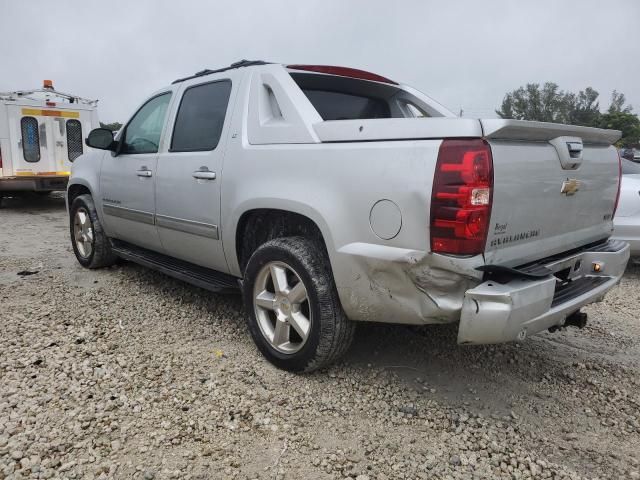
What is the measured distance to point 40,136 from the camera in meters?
10.9

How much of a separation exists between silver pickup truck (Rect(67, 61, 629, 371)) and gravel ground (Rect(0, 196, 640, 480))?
1.24 ft

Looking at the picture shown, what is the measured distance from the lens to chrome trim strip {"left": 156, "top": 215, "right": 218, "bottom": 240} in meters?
3.46

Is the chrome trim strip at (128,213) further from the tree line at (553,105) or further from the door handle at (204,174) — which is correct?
the tree line at (553,105)

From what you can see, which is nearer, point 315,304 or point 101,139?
point 315,304

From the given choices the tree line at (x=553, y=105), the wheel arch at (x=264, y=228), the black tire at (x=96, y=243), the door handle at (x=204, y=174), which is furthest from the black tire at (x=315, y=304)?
the tree line at (x=553, y=105)

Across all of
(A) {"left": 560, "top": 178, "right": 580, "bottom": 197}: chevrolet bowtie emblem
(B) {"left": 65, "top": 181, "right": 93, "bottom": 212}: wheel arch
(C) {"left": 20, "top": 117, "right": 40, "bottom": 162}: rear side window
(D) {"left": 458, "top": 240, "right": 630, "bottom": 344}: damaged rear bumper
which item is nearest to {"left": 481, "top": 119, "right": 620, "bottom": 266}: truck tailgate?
(A) {"left": 560, "top": 178, "right": 580, "bottom": 197}: chevrolet bowtie emblem

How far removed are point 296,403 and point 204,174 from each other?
1632 millimetres

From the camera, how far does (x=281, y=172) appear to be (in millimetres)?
2896

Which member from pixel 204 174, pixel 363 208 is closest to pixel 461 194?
pixel 363 208

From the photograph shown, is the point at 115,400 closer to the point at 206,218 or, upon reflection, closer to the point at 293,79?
the point at 206,218

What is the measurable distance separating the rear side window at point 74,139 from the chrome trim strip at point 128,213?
747cm

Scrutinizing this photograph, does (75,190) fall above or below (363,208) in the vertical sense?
below

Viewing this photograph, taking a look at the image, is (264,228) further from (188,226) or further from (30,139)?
(30,139)

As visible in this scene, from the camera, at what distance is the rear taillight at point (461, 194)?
2174mm
